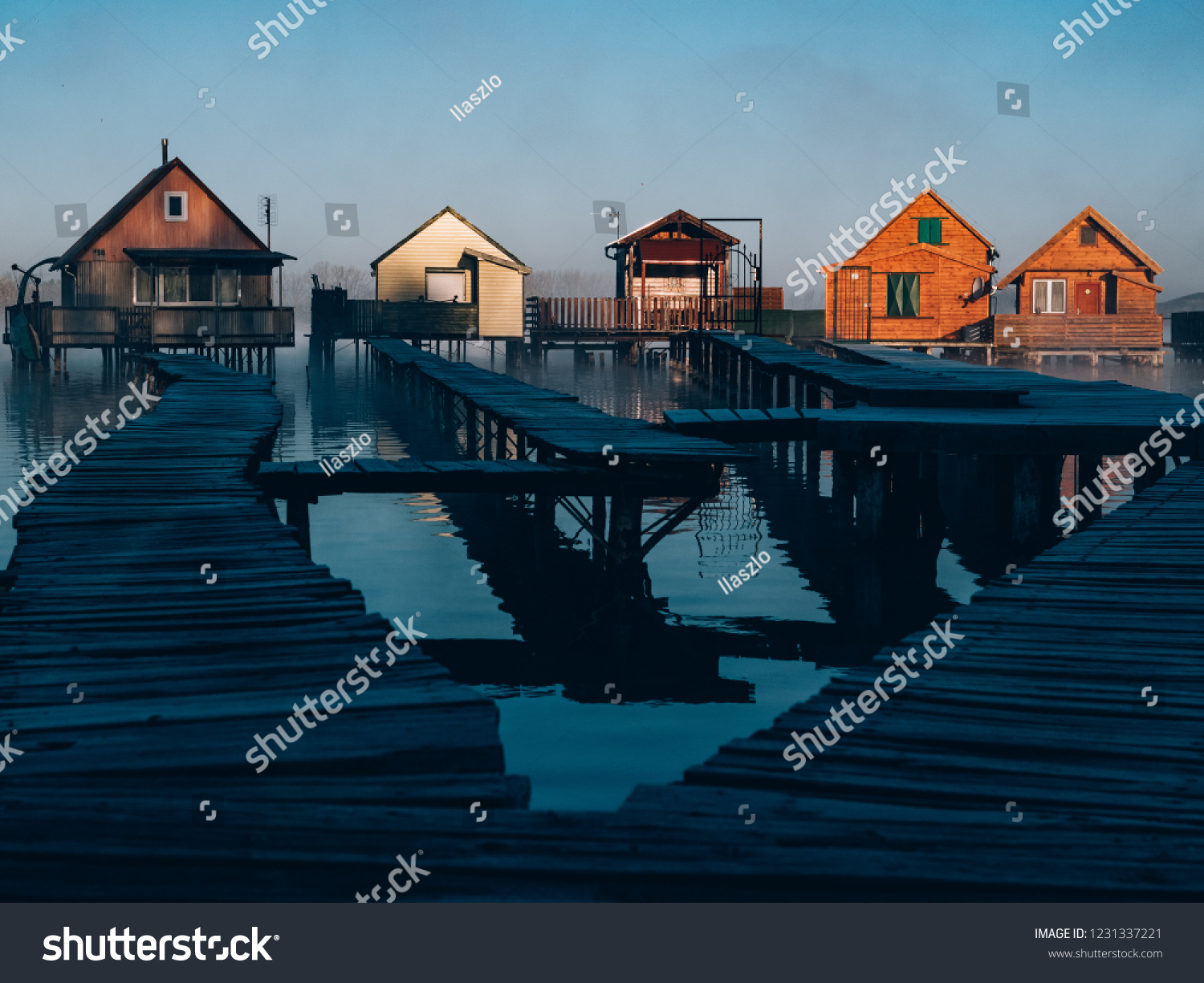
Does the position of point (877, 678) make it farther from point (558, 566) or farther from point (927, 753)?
point (558, 566)

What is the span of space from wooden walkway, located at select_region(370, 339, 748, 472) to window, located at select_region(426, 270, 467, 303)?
101 ft

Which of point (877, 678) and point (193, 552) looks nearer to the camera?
point (877, 678)

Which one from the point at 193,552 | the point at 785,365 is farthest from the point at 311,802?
the point at 785,365

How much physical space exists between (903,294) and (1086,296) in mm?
7654

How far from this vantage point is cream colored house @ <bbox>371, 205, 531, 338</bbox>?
54812 millimetres

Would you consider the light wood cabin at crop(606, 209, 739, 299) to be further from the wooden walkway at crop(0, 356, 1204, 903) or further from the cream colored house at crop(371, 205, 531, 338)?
the wooden walkway at crop(0, 356, 1204, 903)

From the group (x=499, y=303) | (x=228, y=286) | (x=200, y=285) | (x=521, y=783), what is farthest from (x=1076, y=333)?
(x=521, y=783)

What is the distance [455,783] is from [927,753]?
1592 millimetres

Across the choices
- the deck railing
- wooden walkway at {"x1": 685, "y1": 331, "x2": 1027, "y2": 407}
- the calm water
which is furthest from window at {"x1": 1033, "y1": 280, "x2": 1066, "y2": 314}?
the calm water

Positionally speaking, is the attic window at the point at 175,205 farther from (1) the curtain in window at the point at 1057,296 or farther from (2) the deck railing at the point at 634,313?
(1) the curtain in window at the point at 1057,296

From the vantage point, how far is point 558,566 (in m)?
14.7

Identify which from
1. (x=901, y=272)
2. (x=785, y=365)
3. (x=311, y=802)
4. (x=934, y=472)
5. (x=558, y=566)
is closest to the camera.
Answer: (x=311, y=802)

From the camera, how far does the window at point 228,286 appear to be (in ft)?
142

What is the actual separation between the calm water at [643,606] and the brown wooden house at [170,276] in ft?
55.0
